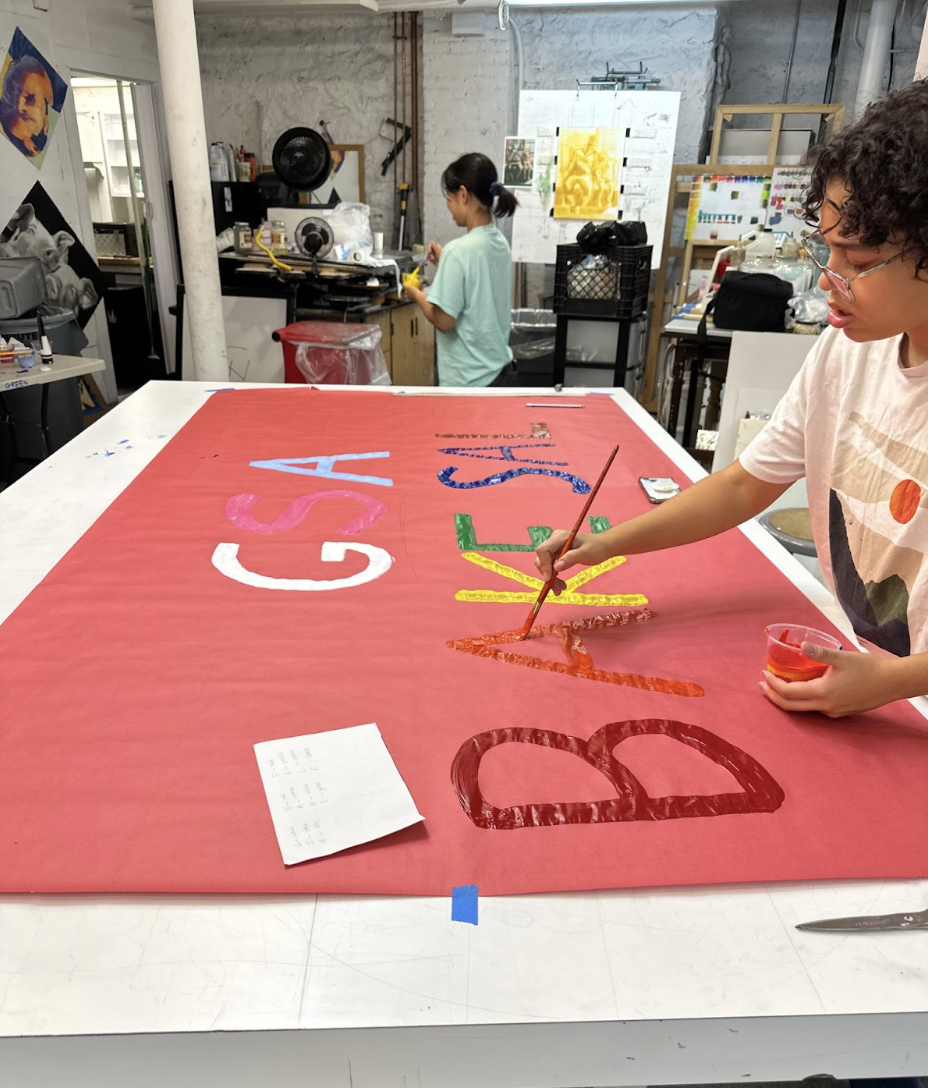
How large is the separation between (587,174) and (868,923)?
5.38 m

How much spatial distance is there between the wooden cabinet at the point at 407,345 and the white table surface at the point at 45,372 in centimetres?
152

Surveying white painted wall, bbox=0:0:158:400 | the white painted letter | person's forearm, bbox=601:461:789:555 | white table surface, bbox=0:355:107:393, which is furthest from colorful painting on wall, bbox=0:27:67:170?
person's forearm, bbox=601:461:789:555

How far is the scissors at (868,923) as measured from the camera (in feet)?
2.37

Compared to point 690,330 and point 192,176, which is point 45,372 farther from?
point 690,330

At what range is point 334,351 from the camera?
3.85 metres

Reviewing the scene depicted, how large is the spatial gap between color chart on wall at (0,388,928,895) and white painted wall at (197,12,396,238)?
4791mm

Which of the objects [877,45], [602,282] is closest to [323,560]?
[602,282]

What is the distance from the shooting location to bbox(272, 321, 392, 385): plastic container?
150 inches

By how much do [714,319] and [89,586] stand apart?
10.2 ft

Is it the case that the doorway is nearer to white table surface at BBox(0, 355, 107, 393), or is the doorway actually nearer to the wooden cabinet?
the wooden cabinet

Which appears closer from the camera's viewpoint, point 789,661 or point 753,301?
point 789,661

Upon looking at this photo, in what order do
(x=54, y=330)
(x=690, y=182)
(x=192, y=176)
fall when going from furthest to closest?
(x=690, y=182) → (x=54, y=330) → (x=192, y=176)

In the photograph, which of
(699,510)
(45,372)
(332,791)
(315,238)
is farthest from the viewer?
(315,238)

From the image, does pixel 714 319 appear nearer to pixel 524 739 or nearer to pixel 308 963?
pixel 524 739
